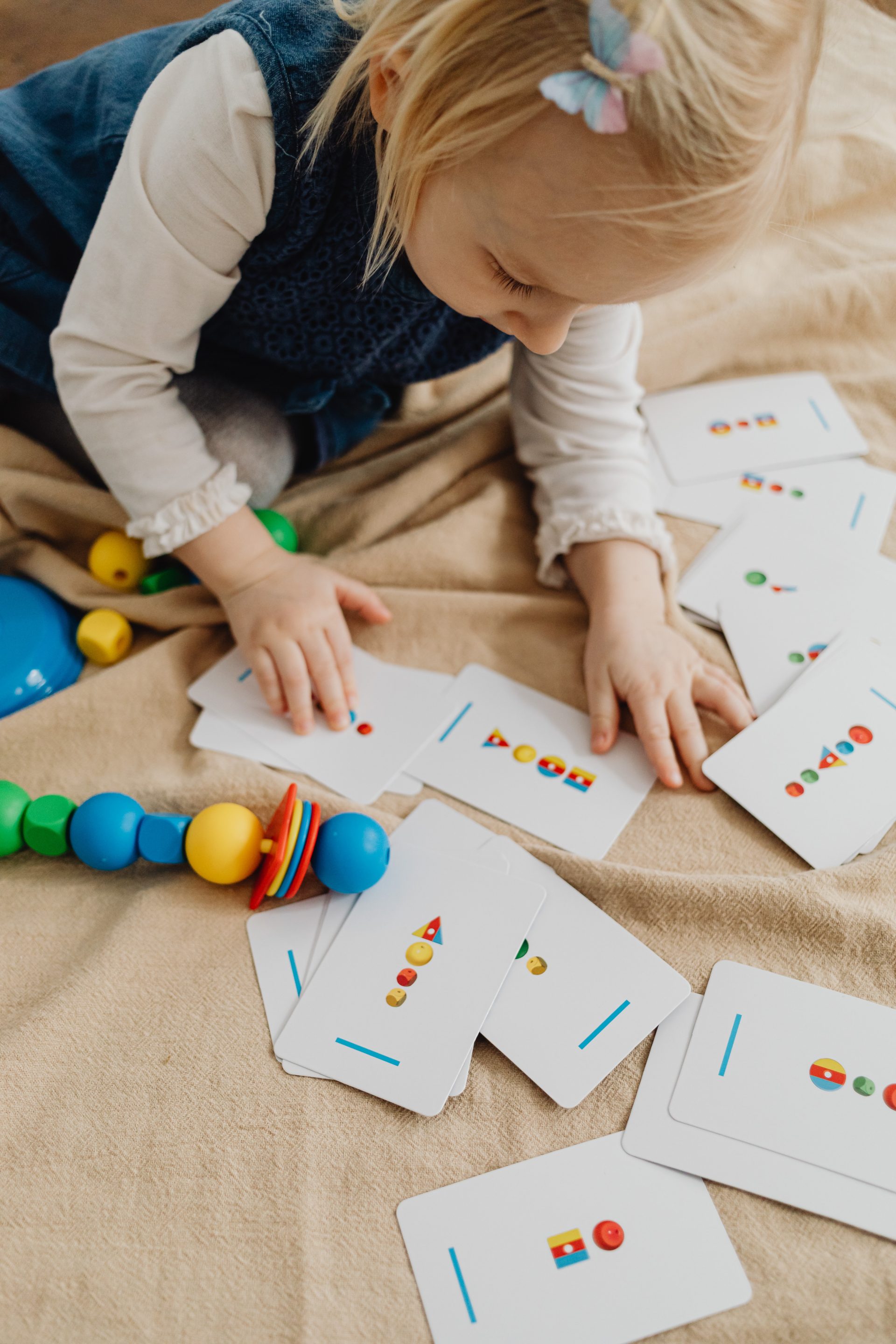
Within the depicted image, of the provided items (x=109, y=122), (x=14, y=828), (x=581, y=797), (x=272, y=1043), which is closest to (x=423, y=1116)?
(x=272, y=1043)

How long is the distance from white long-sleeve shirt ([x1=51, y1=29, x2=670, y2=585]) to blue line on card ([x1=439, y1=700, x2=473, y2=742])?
0.58 feet

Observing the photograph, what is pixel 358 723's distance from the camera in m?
0.93

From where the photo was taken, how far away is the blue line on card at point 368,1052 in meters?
0.71

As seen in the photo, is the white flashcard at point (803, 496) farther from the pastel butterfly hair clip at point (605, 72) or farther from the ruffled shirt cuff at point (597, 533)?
the pastel butterfly hair clip at point (605, 72)

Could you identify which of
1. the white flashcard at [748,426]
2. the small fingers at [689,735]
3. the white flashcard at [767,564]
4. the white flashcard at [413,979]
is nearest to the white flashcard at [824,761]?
the small fingers at [689,735]

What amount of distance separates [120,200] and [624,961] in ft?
2.29

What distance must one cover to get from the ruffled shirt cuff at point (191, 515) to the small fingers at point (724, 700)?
455mm

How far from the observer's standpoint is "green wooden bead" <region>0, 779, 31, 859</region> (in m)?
0.83

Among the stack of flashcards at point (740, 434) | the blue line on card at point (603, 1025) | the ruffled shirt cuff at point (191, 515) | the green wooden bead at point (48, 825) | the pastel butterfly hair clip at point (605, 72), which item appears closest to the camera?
the pastel butterfly hair clip at point (605, 72)

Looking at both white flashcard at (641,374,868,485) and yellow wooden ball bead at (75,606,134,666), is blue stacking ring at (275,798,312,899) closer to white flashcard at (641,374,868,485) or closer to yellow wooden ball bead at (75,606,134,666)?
yellow wooden ball bead at (75,606,134,666)

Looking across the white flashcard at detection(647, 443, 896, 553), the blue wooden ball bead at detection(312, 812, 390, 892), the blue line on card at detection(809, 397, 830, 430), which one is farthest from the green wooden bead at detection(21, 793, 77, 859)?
the blue line on card at detection(809, 397, 830, 430)

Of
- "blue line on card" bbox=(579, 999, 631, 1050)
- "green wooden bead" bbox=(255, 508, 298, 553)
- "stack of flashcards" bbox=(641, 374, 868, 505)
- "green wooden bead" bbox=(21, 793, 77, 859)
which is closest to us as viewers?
"blue line on card" bbox=(579, 999, 631, 1050)

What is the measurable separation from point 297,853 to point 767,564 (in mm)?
567

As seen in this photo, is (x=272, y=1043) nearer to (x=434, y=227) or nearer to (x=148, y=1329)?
(x=148, y=1329)
